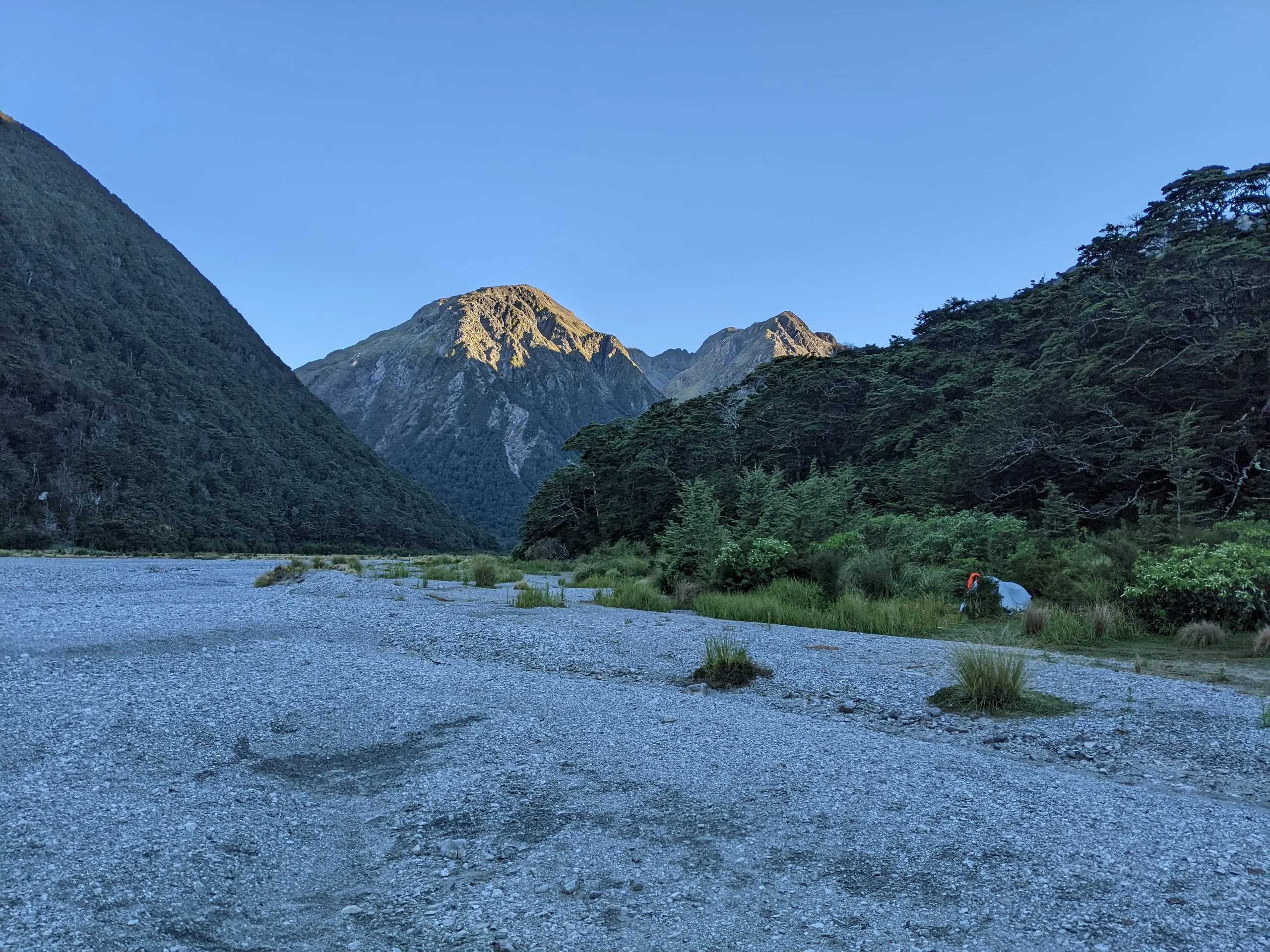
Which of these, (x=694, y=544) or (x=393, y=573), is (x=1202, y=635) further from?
(x=393, y=573)

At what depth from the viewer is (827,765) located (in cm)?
465

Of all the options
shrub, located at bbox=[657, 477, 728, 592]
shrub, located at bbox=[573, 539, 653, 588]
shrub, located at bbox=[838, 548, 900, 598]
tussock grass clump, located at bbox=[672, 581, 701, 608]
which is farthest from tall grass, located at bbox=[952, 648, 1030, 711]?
shrub, located at bbox=[573, 539, 653, 588]

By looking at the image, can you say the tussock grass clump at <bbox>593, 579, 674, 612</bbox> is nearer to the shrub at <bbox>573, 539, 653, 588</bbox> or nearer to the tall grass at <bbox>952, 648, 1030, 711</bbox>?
the shrub at <bbox>573, 539, 653, 588</bbox>

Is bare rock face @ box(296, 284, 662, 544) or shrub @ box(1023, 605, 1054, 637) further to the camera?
bare rock face @ box(296, 284, 662, 544)

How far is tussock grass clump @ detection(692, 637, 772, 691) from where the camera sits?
7.37m

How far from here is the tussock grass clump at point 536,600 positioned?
14.0m

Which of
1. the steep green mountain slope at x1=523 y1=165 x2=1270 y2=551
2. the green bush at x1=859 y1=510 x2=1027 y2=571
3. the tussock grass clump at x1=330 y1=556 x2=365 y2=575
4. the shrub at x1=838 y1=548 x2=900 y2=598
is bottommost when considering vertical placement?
the tussock grass clump at x1=330 y1=556 x2=365 y2=575

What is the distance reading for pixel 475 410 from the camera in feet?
527

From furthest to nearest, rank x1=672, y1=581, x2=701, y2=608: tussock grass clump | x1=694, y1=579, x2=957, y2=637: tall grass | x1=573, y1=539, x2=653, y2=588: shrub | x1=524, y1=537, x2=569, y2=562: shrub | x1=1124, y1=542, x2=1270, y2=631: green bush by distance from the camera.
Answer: x1=524, y1=537, x2=569, y2=562: shrub, x1=573, y1=539, x2=653, y2=588: shrub, x1=672, y1=581, x2=701, y2=608: tussock grass clump, x1=694, y1=579, x2=957, y2=637: tall grass, x1=1124, y1=542, x2=1270, y2=631: green bush

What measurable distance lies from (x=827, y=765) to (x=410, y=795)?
2.72 m

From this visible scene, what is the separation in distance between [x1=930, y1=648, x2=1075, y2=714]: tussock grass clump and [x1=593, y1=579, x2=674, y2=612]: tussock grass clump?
799 cm

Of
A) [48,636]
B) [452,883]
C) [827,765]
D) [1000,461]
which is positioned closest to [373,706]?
[452,883]

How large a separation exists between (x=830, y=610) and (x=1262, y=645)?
18.8ft

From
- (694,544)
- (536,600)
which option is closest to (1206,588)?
(536,600)
